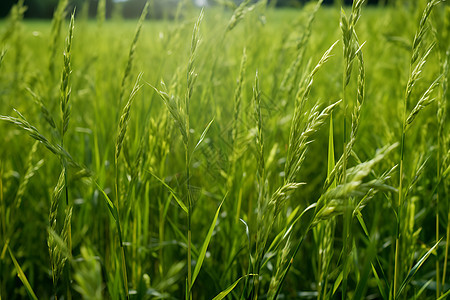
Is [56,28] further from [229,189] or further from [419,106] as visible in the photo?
[419,106]

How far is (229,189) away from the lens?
895 millimetres

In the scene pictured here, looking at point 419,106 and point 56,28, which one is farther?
point 56,28

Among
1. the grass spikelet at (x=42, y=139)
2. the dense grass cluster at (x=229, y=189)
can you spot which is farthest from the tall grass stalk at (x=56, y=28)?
the grass spikelet at (x=42, y=139)

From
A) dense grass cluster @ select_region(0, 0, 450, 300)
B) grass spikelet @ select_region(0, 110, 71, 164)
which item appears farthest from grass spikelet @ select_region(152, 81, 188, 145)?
grass spikelet @ select_region(0, 110, 71, 164)

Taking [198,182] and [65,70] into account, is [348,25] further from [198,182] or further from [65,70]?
[198,182]

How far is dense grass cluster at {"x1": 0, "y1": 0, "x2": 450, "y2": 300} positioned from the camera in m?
0.57

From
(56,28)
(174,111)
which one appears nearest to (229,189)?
(174,111)

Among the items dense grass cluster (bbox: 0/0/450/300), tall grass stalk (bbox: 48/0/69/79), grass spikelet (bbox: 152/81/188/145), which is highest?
tall grass stalk (bbox: 48/0/69/79)

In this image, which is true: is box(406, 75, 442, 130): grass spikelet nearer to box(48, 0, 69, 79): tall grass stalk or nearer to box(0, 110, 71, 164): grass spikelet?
box(0, 110, 71, 164): grass spikelet

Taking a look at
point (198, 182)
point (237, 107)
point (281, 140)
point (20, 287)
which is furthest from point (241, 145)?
point (20, 287)

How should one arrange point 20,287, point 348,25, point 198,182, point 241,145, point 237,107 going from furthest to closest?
point 198,182 < point 20,287 < point 241,145 < point 237,107 < point 348,25

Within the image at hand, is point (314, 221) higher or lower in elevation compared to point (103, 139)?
higher

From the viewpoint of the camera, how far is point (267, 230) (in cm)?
56

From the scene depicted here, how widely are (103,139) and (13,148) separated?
0.49 m
